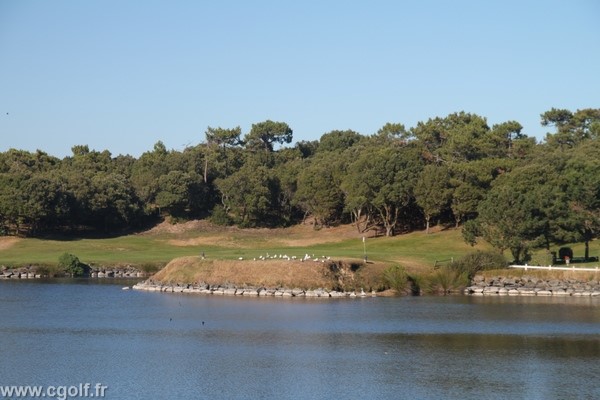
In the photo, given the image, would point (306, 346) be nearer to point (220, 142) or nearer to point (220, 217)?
point (220, 217)

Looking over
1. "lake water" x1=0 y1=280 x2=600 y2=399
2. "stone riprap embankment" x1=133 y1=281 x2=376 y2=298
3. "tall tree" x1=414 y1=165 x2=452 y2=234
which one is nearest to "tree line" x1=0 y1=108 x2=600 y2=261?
"tall tree" x1=414 y1=165 x2=452 y2=234

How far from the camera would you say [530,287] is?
82250 mm

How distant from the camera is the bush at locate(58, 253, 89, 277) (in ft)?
326

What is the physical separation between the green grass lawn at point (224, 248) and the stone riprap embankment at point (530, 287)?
9.43 meters

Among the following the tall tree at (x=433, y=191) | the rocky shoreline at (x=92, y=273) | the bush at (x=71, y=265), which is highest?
the tall tree at (x=433, y=191)

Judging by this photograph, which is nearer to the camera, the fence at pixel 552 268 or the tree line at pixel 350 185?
the fence at pixel 552 268

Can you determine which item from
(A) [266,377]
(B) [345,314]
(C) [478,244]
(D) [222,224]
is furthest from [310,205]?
(A) [266,377]

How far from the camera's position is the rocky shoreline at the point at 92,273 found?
9844cm

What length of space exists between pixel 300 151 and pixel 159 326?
12337 centimetres

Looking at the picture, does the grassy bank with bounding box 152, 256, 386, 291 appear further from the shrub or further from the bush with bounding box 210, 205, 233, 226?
the bush with bounding box 210, 205, 233, 226

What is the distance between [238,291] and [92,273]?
25.0 metres

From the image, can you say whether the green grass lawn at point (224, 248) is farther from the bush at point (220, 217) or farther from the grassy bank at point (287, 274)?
the grassy bank at point (287, 274)
